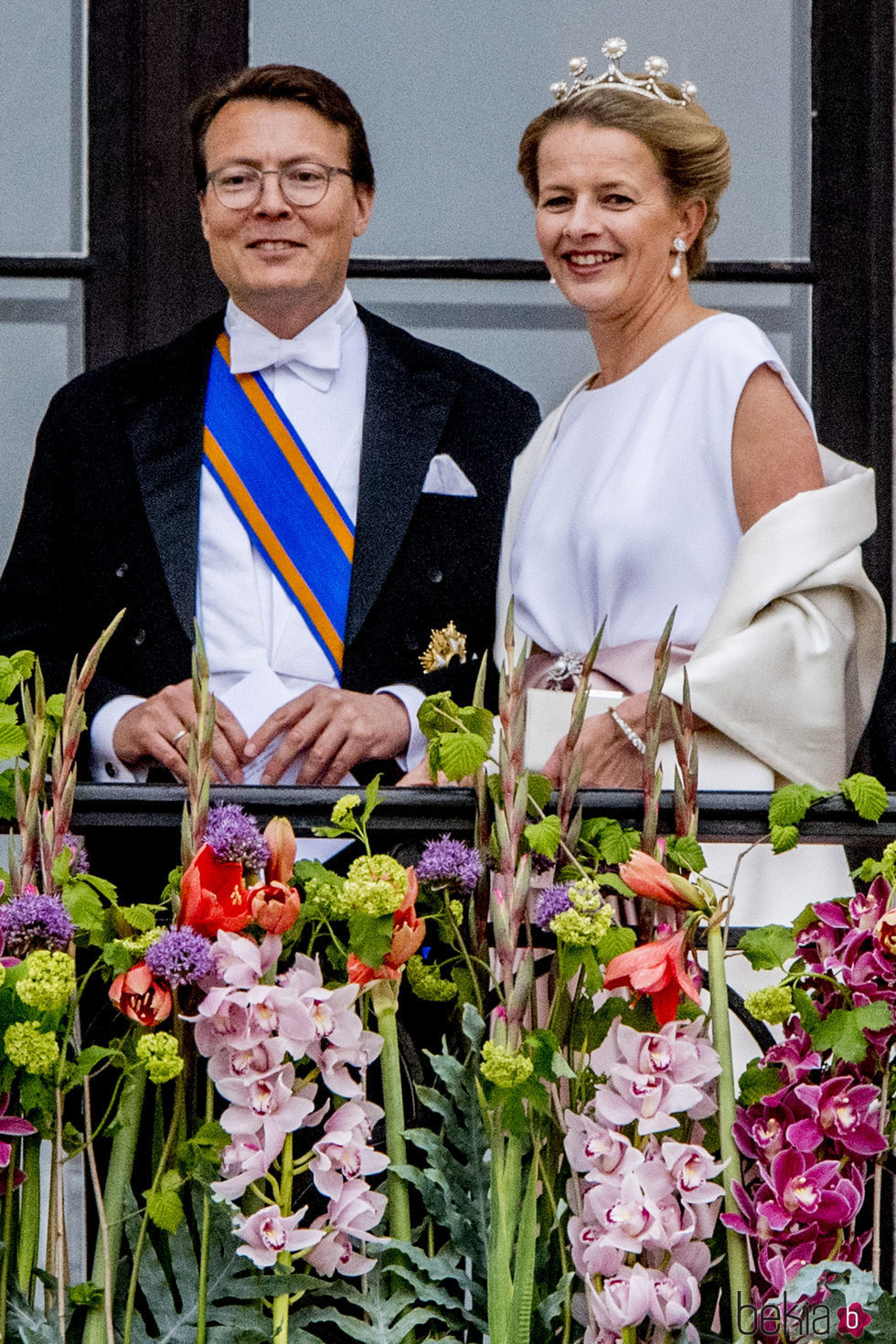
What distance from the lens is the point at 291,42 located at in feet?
12.1

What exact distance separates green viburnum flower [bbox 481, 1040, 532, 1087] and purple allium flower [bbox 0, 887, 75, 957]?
43 centimetres

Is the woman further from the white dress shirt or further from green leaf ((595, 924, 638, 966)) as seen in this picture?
green leaf ((595, 924, 638, 966))

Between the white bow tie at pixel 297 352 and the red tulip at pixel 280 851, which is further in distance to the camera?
the white bow tie at pixel 297 352

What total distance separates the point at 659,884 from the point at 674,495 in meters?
1.16

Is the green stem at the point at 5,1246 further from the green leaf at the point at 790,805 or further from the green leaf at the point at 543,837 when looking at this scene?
the green leaf at the point at 790,805

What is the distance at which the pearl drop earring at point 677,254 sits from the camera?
3.06 metres

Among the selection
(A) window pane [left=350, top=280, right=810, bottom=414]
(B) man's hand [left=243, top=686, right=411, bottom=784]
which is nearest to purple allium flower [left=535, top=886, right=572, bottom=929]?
(B) man's hand [left=243, top=686, right=411, bottom=784]

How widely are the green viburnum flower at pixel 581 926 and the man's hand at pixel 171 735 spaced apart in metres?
0.98

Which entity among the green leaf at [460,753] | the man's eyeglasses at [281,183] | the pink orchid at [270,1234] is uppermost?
the man's eyeglasses at [281,183]

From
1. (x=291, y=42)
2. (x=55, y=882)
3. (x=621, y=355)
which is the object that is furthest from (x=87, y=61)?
(x=55, y=882)

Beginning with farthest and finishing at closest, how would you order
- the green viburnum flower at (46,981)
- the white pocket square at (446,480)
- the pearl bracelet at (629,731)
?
the white pocket square at (446,480) < the pearl bracelet at (629,731) < the green viburnum flower at (46,981)

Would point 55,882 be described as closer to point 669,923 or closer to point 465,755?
point 465,755

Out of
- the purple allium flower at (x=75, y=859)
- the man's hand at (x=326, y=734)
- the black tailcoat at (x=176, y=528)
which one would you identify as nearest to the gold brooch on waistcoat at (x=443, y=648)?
the black tailcoat at (x=176, y=528)

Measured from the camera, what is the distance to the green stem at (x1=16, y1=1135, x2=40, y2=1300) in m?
1.97
